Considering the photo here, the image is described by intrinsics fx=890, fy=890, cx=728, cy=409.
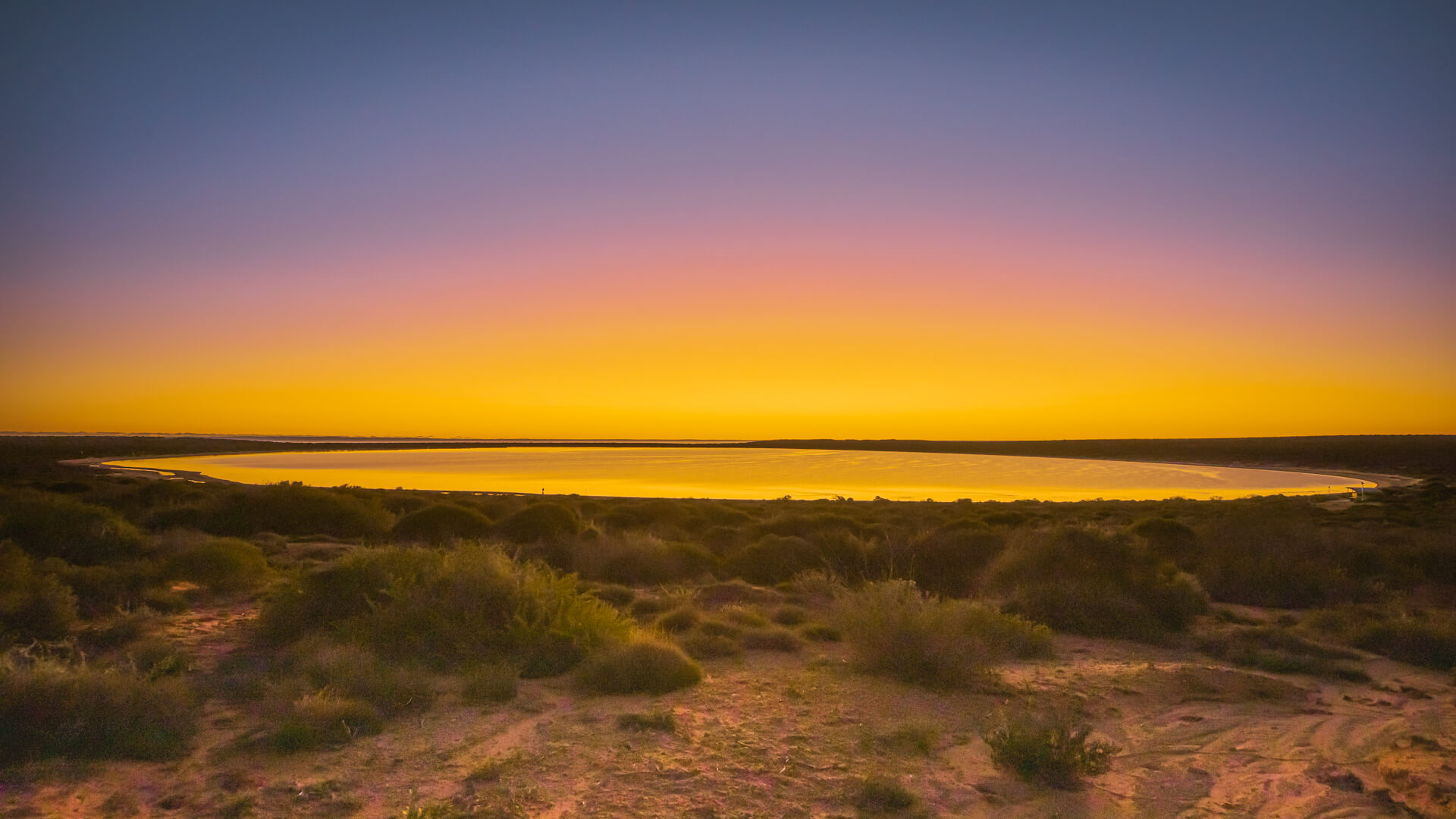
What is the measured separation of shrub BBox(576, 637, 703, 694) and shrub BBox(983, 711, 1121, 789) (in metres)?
3.33

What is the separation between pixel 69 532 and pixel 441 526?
854 centimetres

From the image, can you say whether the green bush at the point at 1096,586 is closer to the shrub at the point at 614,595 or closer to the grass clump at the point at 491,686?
the shrub at the point at 614,595

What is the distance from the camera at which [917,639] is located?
9.35 metres

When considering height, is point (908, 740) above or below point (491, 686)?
below

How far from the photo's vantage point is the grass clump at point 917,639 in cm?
919

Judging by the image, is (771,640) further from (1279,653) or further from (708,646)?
(1279,653)

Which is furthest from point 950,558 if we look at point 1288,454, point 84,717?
point 1288,454

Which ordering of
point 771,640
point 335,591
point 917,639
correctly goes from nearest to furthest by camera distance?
1. point 917,639
2. point 335,591
3. point 771,640

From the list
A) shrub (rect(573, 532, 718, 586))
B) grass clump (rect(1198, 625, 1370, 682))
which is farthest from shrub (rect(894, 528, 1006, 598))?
grass clump (rect(1198, 625, 1370, 682))

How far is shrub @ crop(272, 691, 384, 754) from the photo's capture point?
6.75 metres

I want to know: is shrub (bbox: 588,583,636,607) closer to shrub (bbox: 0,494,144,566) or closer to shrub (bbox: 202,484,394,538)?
shrub (bbox: 0,494,144,566)

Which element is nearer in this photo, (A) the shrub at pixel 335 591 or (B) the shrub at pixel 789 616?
(A) the shrub at pixel 335 591

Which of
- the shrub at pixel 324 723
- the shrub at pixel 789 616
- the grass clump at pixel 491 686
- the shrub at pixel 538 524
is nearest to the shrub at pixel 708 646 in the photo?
the shrub at pixel 789 616

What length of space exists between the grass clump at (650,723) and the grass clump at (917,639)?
2.73 metres
